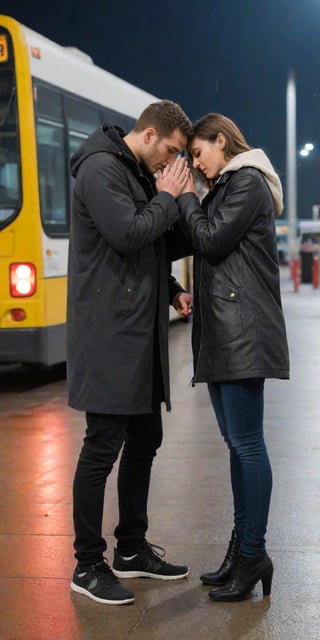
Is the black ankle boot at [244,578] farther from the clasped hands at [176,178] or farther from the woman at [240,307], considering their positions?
the clasped hands at [176,178]

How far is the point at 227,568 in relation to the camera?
4.28 meters

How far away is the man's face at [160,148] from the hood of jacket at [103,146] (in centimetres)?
9

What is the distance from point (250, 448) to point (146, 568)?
78cm

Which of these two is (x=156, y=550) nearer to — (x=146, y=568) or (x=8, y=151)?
(x=146, y=568)

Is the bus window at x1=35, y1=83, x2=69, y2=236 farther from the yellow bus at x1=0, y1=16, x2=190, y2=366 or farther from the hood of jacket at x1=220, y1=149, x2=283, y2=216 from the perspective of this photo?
the hood of jacket at x1=220, y1=149, x2=283, y2=216

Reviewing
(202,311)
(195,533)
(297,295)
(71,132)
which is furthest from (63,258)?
(297,295)

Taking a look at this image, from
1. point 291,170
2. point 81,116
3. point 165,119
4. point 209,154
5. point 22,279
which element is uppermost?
point 291,170

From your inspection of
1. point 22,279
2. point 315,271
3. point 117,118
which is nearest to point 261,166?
point 22,279

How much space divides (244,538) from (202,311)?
95cm

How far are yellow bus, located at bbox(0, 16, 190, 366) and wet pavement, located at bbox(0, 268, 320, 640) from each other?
814 mm

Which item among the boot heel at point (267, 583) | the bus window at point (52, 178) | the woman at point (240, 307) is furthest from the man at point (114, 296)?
the bus window at point (52, 178)

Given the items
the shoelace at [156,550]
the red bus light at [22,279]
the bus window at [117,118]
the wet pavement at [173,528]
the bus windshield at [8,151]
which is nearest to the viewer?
the wet pavement at [173,528]

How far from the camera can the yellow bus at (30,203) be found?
31.8ft

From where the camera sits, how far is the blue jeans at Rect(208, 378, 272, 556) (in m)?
4.08
